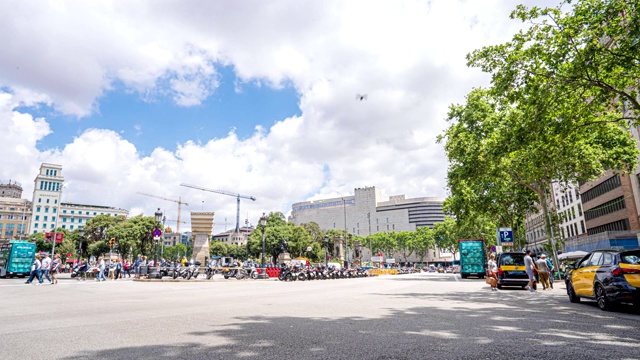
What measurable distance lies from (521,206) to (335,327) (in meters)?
38.7

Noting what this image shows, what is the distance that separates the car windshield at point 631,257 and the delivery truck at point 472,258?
29.8 m

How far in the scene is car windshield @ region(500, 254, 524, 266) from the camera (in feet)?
67.7

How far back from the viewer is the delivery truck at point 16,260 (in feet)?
112

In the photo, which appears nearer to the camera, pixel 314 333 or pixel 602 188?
pixel 314 333

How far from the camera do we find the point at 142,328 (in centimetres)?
718

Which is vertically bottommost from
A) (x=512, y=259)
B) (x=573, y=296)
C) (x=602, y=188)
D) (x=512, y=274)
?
(x=573, y=296)

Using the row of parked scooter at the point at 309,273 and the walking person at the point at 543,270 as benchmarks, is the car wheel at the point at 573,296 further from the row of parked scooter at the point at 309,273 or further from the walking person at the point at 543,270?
the row of parked scooter at the point at 309,273

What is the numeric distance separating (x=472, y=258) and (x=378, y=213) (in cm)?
13497

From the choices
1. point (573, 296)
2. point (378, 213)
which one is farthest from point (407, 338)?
point (378, 213)

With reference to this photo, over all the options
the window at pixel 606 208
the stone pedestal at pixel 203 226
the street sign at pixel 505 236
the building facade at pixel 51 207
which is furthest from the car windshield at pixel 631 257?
the building facade at pixel 51 207

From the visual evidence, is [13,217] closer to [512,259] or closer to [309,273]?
[309,273]

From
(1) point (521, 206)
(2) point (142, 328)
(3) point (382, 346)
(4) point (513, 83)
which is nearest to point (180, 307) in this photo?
(2) point (142, 328)

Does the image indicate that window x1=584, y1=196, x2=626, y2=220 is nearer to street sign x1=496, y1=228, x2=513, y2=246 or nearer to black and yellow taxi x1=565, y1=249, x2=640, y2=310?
street sign x1=496, y1=228, x2=513, y2=246

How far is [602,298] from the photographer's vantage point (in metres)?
10.5
